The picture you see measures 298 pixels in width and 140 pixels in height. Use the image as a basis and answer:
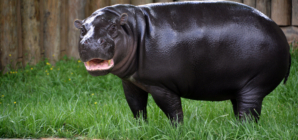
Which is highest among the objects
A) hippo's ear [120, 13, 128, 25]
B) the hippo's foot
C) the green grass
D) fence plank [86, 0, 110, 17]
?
fence plank [86, 0, 110, 17]

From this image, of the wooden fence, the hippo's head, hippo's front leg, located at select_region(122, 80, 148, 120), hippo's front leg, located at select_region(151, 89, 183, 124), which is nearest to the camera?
the hippo's head

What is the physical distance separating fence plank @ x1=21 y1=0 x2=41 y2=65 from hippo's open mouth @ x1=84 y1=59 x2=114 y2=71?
3982mm

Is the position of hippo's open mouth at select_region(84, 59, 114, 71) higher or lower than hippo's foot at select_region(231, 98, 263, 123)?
higher

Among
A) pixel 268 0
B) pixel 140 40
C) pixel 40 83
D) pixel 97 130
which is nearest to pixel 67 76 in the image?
pixel 40 83

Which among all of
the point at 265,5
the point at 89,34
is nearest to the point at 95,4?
the point at 265,5

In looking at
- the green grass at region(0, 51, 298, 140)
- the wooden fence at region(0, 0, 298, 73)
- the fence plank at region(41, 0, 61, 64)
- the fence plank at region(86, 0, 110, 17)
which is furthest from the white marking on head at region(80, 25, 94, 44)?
the fence plank at region(41, 0, 61, 64)

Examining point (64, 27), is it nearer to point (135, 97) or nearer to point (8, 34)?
point (8, 34)

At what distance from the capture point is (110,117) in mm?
2941

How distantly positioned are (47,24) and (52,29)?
0.13 m

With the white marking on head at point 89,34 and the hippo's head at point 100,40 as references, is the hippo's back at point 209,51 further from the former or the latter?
the white marking on head at point 89,34

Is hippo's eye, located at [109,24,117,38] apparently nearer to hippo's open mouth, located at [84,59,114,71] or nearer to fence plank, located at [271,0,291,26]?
hippo's open mouth, located at [84,59,114,71]

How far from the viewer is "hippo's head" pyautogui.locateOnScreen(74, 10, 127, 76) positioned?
2.32 meters

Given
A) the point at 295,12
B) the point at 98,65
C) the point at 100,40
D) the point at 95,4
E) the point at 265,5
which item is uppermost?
the point at 95,4

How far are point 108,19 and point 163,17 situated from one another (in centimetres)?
46
